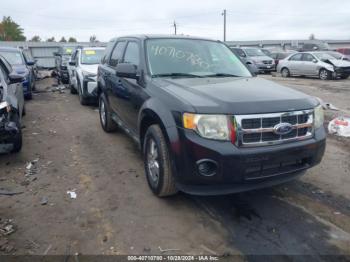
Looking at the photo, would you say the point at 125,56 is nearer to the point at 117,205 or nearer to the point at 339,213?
the point at 117,205

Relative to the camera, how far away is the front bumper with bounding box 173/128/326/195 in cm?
310

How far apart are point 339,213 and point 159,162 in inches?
80.6

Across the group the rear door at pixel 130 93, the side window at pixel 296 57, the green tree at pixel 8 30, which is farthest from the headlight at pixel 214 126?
the green tree at pixel 8 30

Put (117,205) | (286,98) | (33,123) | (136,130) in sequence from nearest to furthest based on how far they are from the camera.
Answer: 1. (286,98)
2. (117,205)
3. (136,130)
4. (33,123)

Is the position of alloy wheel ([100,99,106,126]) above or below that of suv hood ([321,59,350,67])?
below

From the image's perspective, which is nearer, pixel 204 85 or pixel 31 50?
pixel 204 85

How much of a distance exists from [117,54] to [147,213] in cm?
321

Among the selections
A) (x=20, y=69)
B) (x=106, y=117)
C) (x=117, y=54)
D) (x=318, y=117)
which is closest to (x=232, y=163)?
(x=318, y=117)

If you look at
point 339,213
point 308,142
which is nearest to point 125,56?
point 308,142

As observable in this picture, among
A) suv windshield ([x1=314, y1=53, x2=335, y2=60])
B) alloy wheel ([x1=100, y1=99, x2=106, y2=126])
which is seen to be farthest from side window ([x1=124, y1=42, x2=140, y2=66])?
suv windshield ([x1=314, y1=53, x2=335, y2=60])

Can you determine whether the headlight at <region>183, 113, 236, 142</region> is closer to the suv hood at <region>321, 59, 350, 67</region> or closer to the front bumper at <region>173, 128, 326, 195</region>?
the front bumper at <region>173, 128, 326, 195</region>

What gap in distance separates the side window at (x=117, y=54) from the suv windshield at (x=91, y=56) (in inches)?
172

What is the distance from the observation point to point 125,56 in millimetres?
5312

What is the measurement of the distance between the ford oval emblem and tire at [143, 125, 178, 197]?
3.72 ft
